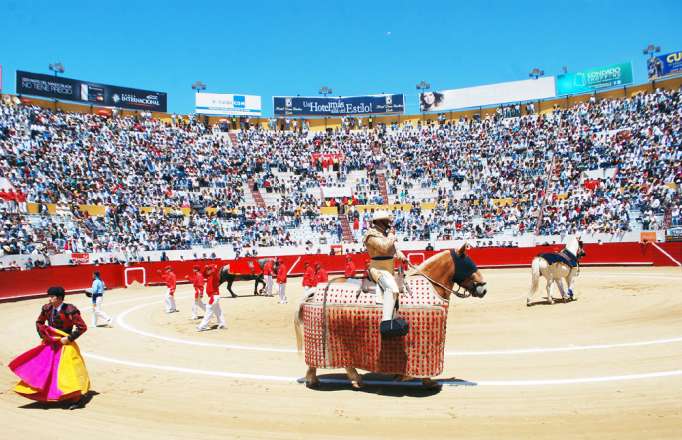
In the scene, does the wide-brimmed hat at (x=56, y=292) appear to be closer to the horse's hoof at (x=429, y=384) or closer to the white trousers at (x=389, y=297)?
the white trousers at (x=389, y=297)

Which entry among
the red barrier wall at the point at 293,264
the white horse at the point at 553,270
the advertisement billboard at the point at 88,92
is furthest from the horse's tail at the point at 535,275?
the advertisement billboard at the point at 88,92

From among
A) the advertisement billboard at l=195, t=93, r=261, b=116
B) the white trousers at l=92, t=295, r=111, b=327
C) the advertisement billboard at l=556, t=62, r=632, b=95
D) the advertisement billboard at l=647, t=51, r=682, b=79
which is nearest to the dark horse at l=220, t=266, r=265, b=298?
the white trousers at l=92, t=295, r=111, b=327

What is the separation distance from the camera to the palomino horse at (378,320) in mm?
6438

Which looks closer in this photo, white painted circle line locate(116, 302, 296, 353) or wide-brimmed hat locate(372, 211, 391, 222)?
wide-brimmed hat locate(372, 211, 391, 222)

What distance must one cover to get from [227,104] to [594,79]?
32356 mm

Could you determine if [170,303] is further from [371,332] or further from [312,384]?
[371,332]

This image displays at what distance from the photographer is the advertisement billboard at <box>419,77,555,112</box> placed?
150ft

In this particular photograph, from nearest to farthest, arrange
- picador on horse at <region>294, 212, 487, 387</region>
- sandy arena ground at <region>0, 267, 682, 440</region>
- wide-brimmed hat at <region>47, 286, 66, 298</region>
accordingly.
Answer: sandy arena ground at <region>0, 267, 682, 440</region>, picador on horse at <region>294, 212, 487, 387</region>, wide-brimmed hat at <region>47, 286, 66, 298</region>

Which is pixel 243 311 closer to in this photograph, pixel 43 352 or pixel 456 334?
pixel 456 334

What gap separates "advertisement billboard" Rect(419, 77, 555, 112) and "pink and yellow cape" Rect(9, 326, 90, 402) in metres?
45.9

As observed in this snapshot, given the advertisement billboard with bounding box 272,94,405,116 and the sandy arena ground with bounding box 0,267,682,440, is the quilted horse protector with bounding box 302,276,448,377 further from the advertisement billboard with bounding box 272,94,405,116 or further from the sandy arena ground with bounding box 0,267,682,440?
the advertisement billboard with bounding box 272,94,405,116

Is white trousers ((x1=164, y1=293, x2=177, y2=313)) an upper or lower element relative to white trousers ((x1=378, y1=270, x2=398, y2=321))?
lower

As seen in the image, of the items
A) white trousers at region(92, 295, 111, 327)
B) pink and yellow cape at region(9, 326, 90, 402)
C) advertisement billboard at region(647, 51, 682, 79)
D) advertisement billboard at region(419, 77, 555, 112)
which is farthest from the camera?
advertisement billboard at region(419, 77, 555, 112)

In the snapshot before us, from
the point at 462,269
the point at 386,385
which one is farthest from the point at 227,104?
the point at 386,385
